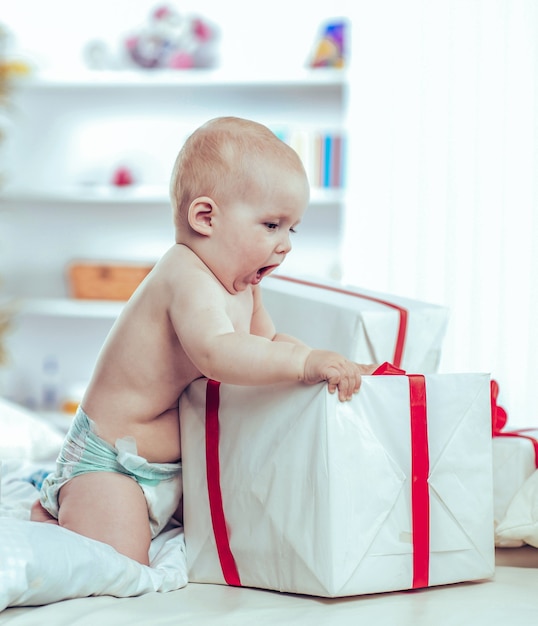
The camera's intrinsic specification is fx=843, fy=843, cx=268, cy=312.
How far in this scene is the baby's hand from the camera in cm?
87

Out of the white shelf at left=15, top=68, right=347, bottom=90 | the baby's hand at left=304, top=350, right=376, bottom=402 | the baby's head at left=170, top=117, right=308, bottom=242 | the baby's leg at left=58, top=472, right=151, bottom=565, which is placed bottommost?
the baby's leg at left=58, top=472, right=151, bottom=565

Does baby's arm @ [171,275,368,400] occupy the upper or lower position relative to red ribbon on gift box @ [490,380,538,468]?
upper

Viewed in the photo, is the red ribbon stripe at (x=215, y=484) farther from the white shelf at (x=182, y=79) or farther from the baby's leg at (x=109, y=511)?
the white shelf at (x=182, y=79)

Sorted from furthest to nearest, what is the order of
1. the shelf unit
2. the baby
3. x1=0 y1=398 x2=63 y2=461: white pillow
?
the shelf unit, x1=0 y1=398 x2=63 y2=461: white pillow, the baby

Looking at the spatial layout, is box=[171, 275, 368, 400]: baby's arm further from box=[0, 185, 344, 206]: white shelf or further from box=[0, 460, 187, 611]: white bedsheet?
box=[0, 185, 344, 206]: white shelf

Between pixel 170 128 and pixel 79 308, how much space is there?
2.82 feet

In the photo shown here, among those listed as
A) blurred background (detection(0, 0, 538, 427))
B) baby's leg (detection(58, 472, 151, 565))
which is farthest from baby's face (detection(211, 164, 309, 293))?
blurred background (detection(0, 0, 538, 427))

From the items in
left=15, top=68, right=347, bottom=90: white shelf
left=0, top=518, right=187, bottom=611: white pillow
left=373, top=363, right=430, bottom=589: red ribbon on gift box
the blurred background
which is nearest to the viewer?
left=0, top=518, right=187, bottom=611: white pillow

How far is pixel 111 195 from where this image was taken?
11.2 ft

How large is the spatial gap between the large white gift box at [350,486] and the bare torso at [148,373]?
87 mm

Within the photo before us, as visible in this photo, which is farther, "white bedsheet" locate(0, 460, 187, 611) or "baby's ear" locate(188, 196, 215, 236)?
"baby's ear" locate(188, 196, 215, 236)

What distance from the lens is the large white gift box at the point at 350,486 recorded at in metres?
0.88

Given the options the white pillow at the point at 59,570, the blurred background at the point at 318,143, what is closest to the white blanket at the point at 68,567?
the white pillow at the point at 59,570

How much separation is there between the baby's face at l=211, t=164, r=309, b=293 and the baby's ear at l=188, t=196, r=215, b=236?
0.06 ft
